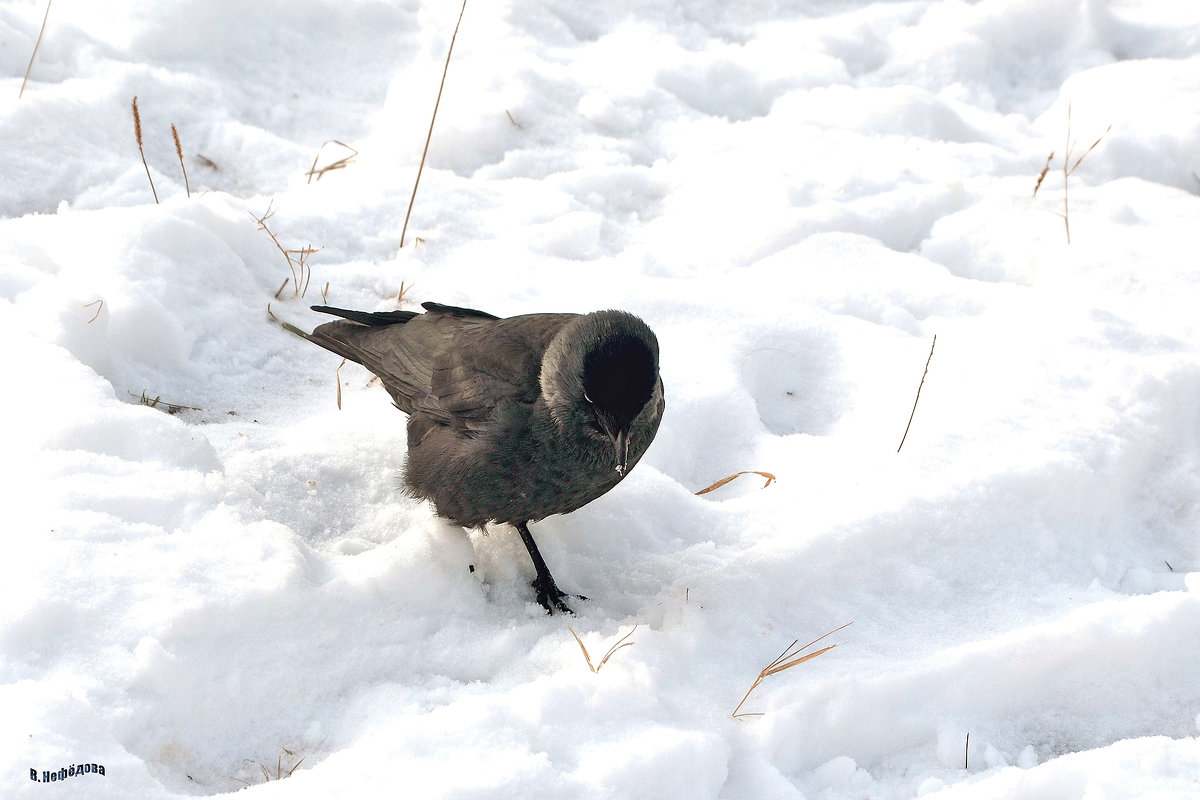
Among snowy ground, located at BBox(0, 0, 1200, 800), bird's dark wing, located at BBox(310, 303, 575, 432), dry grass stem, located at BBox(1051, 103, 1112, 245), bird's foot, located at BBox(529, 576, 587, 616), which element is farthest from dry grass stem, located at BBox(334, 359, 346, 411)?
dry grass stem, located at BBox(1051, 103, 1112, 245)

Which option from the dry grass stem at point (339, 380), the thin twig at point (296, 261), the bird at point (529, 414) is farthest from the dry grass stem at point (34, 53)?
the bird at point (529, 414)

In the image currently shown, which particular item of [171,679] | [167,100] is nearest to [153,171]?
[167,100]

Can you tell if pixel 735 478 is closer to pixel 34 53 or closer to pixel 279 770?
pixel 279 770

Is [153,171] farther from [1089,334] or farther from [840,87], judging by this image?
[1089,334]

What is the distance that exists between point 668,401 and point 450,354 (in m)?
0.86

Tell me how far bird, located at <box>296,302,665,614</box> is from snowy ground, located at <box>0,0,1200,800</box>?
0.19 meters

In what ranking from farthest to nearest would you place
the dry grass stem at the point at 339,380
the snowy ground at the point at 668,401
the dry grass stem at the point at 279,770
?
the dry grass stem at the point at 339,380, the snowy ground at the point at 668,401, the dry grass stem at the point at 279,770

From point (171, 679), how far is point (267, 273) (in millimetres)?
2207

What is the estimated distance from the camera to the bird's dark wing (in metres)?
2.93

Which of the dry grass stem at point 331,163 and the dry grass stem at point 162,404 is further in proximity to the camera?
the dry grass stem at point 331,163

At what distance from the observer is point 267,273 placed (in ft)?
13.0

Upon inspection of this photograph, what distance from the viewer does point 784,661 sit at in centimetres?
254

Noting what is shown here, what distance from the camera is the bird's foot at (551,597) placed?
278cm

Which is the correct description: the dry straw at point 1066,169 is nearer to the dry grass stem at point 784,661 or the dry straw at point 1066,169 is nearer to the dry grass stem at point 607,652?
the dry grass stem at point 784,661
